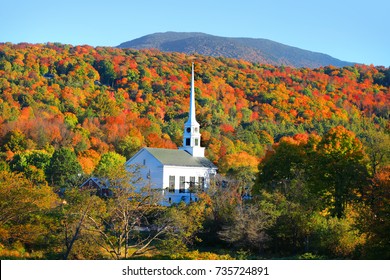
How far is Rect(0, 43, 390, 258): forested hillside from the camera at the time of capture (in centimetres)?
4281

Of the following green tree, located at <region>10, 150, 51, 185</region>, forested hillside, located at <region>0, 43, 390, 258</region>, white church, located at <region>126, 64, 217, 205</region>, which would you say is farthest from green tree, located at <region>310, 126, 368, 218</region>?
green tree, located at <region>10, 150, 51, 185</region>

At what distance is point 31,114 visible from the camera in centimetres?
10706

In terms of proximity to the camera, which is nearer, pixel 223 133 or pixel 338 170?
pixel 338 170

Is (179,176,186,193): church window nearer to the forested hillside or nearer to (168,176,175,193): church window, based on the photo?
(168,176,175,193): church window

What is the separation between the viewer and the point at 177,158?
218ft

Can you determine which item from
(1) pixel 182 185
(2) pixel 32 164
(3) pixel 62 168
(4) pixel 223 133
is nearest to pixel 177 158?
(1) pixel 182 185

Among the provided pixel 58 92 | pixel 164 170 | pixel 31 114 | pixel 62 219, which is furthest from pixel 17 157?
pixel 58 92

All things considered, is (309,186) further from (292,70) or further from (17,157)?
(292,70)

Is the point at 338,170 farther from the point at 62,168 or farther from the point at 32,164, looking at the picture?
the point at 32,164

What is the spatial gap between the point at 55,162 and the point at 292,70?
374 ft

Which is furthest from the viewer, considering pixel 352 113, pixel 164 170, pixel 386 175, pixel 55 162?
pixel 352 113

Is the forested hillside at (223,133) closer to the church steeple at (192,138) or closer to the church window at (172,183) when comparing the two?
the church steeple at (192,138)

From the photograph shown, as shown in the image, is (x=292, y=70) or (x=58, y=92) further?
(x=292, y=70)

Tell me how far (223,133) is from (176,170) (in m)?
42.2
